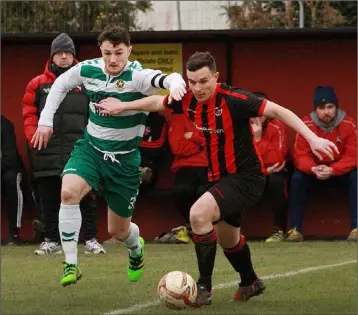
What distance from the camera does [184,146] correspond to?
15.2 meters

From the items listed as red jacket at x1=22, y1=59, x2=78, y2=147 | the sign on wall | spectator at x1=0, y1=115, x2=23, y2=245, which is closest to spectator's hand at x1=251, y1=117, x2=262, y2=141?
the sign on wall

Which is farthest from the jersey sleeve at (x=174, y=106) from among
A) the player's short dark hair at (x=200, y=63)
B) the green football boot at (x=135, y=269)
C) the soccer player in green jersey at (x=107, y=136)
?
the green football boot at (x=135, y=269)

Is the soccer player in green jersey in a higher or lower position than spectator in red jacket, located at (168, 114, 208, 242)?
higher

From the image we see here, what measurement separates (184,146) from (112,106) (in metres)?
5.41

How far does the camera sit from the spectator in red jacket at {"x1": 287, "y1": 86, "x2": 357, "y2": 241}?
15.4 meters

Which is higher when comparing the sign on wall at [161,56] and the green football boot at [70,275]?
the sign on wall at [161,56]

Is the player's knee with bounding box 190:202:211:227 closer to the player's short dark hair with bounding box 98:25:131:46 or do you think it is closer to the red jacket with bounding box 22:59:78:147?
the player's short dark hair with bounding box 98:25:131:46

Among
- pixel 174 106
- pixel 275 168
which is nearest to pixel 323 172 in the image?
pixel 275 168

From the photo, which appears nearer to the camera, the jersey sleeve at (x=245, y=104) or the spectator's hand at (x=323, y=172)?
the jersey sleeve at (x=245, y=104)

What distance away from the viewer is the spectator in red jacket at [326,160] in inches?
605

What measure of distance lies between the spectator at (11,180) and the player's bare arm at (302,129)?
23.1 ft

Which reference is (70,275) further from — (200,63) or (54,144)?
(54,144)

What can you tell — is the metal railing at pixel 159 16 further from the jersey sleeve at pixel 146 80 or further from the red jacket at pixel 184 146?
the jersey sleeve at pixel 146 80

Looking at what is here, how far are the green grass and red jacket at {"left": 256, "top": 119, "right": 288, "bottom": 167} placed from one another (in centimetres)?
139
